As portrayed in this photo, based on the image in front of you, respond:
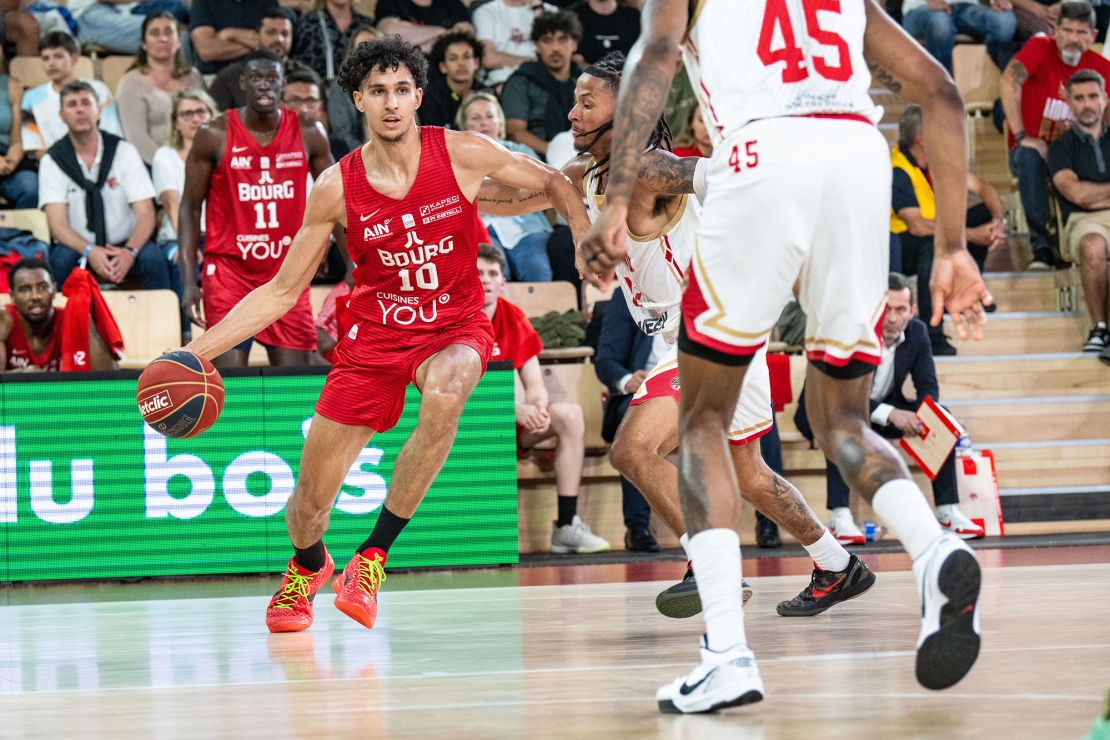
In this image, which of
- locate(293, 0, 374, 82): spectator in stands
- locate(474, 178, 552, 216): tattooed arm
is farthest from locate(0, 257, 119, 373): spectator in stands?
locate(474, 178, 552, 216): tattooed arm

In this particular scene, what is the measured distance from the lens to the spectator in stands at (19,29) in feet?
35.7

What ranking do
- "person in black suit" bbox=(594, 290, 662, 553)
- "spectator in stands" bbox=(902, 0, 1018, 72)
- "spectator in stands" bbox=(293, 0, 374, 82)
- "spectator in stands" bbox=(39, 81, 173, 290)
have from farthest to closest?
1. "spectator in stands" bbox=(902, 0, 1018, 72)
2. "spectator in stands" bbox=(293, 0, 374, 82)
3. "spectator in stands" bbox=(39, 81, 173, 290)
4. "person in black suit" bbox=(594, 290, 662, 553)

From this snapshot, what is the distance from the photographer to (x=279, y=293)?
5102 millimetres

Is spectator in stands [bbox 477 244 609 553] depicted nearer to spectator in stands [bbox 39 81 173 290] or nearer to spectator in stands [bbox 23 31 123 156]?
spectator in stands [bbox 39 81 173 290]

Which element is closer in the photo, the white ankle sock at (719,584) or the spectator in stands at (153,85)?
the white ankle sock at (719,584)

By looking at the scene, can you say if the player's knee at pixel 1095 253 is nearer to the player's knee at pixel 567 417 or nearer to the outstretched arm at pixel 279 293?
the player's knee at pixel 567 417

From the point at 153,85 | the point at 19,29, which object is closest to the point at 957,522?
the point at 153,85

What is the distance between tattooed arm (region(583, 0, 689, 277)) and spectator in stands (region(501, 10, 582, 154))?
7.45 m

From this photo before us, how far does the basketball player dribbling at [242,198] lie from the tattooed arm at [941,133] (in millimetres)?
4885

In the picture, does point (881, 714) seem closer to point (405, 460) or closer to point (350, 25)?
point (405, 460)

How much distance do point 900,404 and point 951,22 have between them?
13.6ft

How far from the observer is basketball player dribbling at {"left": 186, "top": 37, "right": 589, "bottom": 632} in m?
5.13

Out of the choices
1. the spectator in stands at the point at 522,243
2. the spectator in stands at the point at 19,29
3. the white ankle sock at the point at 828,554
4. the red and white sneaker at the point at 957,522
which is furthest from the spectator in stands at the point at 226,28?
the white ankle sock at the point at 828,554

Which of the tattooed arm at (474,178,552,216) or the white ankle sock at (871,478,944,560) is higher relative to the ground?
the tattooed arm at (474,178,552,216)
